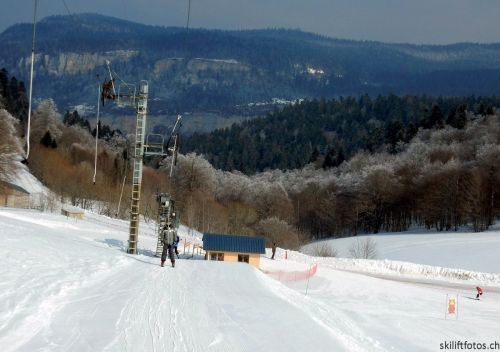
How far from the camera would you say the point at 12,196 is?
80438 mm

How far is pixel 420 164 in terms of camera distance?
145125mm

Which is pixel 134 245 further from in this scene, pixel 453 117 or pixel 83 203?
pixel 453 117

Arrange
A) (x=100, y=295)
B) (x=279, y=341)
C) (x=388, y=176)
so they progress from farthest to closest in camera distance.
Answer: (x=388, y=176), (x=100, y=295), (x=279, y=341)

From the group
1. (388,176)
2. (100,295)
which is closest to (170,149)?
(100,295)

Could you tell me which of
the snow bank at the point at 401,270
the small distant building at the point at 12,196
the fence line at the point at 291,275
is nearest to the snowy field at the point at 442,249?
the snow bank at the point at 401,270

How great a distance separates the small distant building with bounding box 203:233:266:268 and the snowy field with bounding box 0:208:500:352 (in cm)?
1090

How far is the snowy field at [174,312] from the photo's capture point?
12.3m

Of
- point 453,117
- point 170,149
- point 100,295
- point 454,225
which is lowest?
point 454,225

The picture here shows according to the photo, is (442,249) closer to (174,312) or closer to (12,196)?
(12,196)

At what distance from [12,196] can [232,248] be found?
160ft

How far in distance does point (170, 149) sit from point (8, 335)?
24827 mm

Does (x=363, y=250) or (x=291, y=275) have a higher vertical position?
(x=291, y=275)

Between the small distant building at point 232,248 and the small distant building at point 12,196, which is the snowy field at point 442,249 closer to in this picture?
the small distant building at point 232,248

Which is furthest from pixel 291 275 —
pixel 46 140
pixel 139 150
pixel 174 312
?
pixel 46 140
